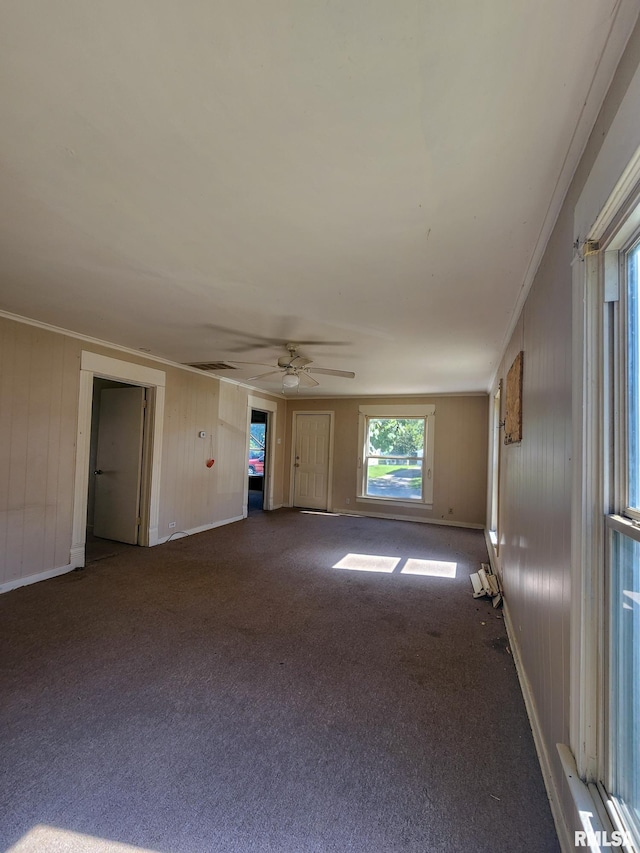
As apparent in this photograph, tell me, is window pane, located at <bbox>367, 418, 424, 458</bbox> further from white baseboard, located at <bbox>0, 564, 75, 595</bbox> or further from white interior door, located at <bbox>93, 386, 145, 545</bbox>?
white baseboard, located at <bbox>0, 564, 75, 595</bbox>

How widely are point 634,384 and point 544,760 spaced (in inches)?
62.1

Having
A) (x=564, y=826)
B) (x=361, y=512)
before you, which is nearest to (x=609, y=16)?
(x=564, y=826)

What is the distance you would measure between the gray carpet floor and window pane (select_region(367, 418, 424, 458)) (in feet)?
12.3

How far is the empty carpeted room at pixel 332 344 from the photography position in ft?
3.13

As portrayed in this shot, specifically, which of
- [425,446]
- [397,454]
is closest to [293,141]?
[425,446]

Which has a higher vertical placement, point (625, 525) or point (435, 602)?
point (625, 525)

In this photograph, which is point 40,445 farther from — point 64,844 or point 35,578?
point 64,844

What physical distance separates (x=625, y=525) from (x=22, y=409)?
421cm

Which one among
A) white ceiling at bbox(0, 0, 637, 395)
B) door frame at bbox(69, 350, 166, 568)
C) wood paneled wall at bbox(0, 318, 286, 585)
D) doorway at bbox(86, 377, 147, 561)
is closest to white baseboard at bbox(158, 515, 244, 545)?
wood paneled wall at bbox(0, 318, 286, 585)

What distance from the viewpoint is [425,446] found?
6.73m

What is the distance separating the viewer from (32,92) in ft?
3.63

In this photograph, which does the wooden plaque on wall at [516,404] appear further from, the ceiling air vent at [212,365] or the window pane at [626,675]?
the ceiling air vent at [212,365]

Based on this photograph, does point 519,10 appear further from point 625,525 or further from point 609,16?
point 625,525

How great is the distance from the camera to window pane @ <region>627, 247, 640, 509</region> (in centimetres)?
93
